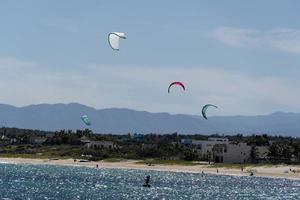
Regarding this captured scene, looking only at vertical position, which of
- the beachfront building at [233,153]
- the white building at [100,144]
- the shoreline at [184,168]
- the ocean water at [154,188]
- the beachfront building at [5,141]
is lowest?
the ocean water at [154,188]

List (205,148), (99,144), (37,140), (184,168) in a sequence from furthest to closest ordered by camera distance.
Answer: (37,140), (99,144), (205,148), (184,168)

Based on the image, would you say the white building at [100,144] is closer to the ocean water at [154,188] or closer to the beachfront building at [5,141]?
the beachfront building at [5,141]

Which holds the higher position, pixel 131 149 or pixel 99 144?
pixel 99 144

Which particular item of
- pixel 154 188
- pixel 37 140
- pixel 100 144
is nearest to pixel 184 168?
pixel 154 188

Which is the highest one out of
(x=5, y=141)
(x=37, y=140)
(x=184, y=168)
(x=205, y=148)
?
(x=37, y=140)

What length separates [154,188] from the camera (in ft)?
283

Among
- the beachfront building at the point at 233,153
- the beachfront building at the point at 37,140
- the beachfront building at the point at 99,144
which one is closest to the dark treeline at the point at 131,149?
the beachfront building at the point at 37,140

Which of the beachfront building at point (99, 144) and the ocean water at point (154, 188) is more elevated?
the beachfront building at point (99, 144)

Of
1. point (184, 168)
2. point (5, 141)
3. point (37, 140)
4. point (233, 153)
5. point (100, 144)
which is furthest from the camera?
point (5, 141)

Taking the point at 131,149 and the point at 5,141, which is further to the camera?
the point at 5,141

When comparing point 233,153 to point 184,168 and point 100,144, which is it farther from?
point 100,144

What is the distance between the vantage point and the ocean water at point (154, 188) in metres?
73.6

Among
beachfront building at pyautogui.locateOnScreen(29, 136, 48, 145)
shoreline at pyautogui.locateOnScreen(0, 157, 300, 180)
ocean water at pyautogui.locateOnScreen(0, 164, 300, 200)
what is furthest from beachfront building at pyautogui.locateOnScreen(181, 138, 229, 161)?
beachfront building at pyautogui.locateOnScreen(29, 136, 48, 145)

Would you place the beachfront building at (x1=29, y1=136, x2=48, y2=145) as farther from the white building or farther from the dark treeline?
the white building
